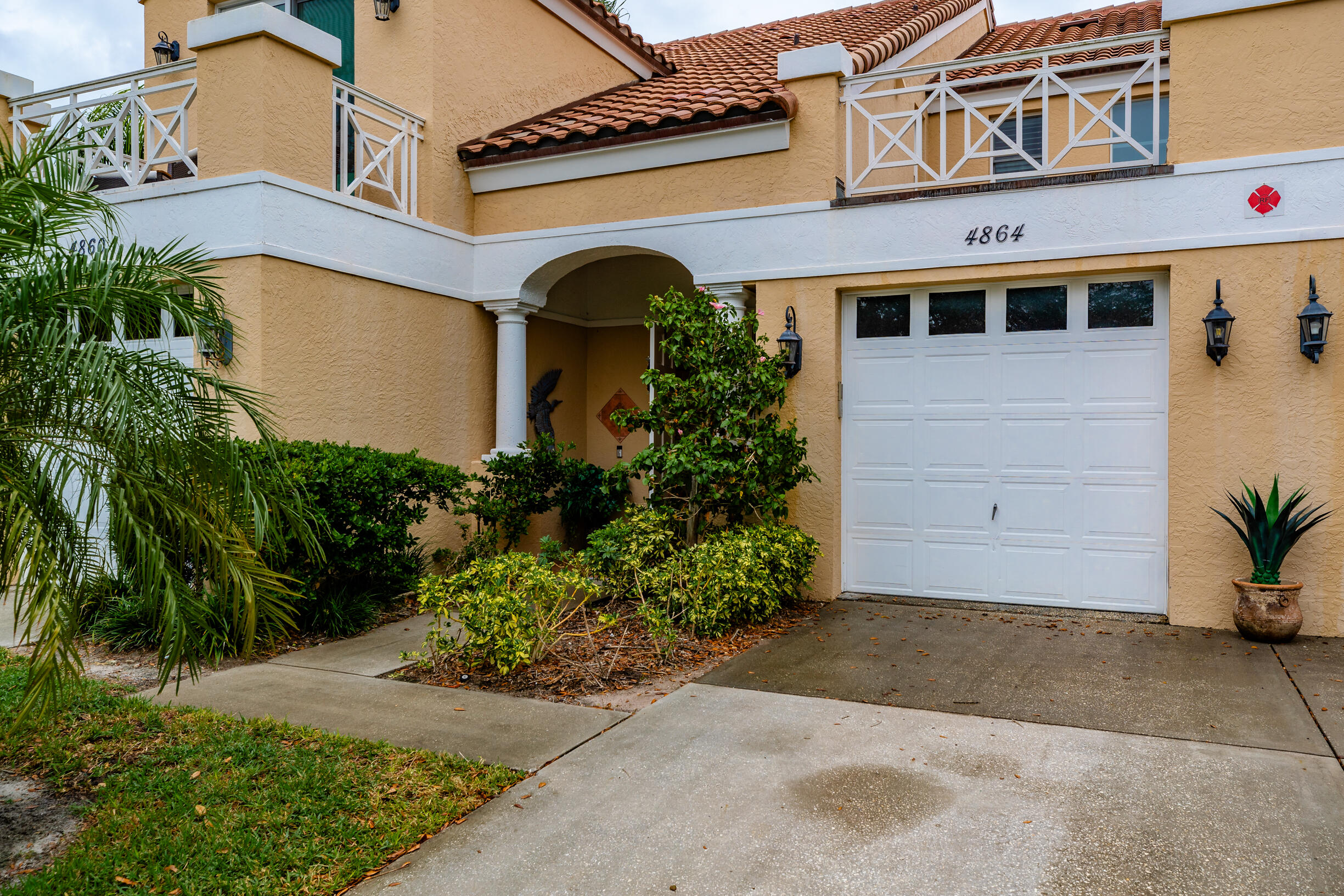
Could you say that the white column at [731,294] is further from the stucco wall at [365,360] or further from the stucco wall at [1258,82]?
the stucco wall at [1258,82]

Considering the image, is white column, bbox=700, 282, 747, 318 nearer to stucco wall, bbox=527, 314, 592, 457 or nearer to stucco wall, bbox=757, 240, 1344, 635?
stucco wall, bbox=757, 240, 1344, 635

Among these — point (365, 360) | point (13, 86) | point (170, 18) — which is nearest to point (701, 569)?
point (365, 360)

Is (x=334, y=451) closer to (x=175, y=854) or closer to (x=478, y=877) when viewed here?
(x=175, y=854)

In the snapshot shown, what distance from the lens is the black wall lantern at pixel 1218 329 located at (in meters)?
6.25

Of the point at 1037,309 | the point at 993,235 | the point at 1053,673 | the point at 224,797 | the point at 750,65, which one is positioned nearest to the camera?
the point at 224,797

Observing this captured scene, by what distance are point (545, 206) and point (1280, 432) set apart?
6358 mm

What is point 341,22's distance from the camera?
9820 mm

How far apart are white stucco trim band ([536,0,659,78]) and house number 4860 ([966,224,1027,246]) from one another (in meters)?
5.88

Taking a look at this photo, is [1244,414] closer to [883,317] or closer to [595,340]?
[883,317]

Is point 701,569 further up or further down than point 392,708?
further up

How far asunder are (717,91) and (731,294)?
2.29 meters

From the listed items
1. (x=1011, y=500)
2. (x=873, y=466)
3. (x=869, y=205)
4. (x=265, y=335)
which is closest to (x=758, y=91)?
(x=869, y=205)

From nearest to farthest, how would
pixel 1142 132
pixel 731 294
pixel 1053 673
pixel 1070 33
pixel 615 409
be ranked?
pixel 1053 673
pixel 731 294
pixel 1142 132
pixel 1070 33
pixel 615 409

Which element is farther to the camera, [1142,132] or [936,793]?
[1142,132]
